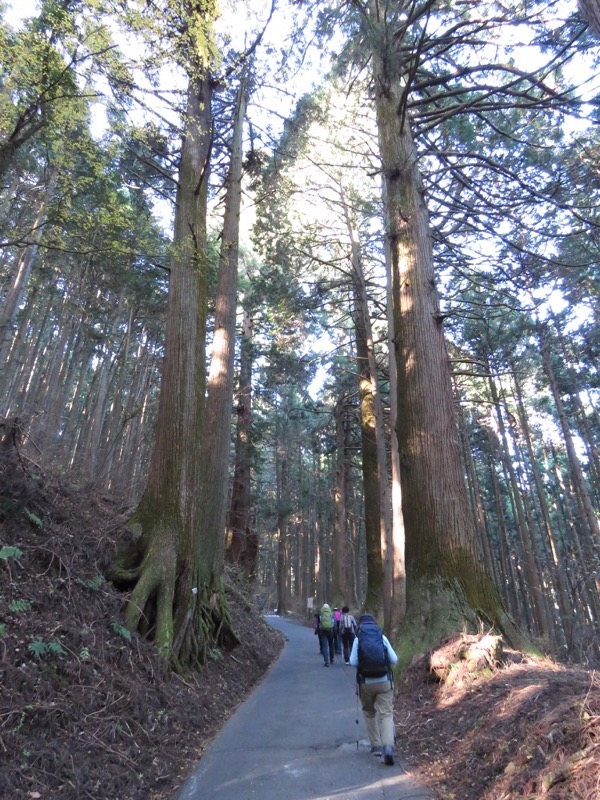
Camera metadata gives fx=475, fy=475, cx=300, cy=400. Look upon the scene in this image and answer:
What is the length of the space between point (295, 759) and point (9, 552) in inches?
148

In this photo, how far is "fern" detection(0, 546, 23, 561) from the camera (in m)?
5.09

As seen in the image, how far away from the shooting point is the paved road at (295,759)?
4074 millimetres

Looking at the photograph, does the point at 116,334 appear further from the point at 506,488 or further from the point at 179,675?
the point at 506,488

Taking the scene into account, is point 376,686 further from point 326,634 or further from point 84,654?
point 326,634

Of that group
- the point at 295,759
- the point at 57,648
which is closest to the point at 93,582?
the point at 57,648

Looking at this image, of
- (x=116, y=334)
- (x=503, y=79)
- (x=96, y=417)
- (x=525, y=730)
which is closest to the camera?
(x=525, y=730)

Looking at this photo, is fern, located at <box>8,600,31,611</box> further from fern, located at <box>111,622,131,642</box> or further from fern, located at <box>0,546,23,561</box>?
fern, located at <box>111,622,131,642</box>

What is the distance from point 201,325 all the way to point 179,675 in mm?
5955

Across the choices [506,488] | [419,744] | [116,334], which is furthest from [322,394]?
[419,744]

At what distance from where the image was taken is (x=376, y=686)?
5195 millimetres

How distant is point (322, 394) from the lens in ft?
90.8

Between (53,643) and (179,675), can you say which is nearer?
(53,643)

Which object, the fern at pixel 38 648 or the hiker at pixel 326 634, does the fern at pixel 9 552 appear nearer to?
the fern at pixel 38 648

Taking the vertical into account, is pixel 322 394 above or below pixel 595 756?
above
